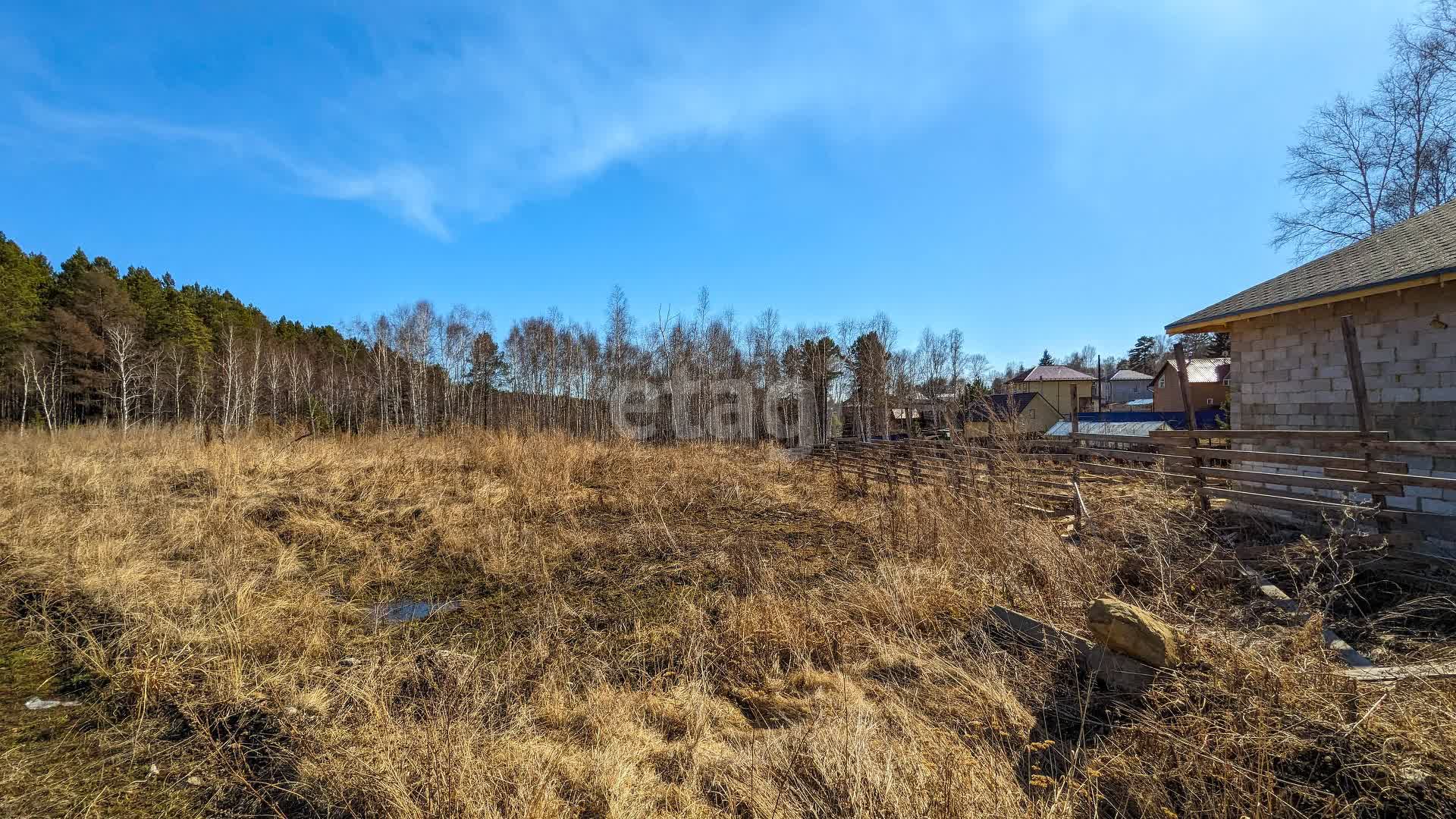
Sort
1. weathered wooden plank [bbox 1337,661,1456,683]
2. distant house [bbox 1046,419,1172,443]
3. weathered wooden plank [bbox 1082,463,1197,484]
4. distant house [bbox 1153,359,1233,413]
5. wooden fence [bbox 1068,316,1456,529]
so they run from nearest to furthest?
weathered wooden plank [bbox 1337,661,1456,683] < wooden fence [bbox 1068,316,1456,529] < weathered wooden plank [bbox 1082,463,1197,484] < distant house [bbox 1046,419,1172,443] < distant house [bbox 1153,359,1233,413]

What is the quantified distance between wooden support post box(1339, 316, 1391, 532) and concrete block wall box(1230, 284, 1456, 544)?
1.16 ft

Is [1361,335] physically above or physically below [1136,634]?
above

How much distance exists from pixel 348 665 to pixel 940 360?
3752 cm

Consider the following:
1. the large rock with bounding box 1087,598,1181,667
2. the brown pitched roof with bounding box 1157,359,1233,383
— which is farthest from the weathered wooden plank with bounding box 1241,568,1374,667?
the brown pitched roof with bounding box 1157,359,1233,383

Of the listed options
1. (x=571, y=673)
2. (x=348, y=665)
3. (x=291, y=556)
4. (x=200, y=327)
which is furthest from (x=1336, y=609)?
(x=200, y=327)

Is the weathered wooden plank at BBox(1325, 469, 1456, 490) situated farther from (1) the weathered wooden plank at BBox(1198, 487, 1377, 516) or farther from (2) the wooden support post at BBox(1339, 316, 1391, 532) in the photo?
(1) the weathered wooden plank at BBox(1198, 487, 1377, 516)

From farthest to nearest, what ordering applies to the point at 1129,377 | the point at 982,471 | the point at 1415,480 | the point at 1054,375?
the point at 1129,377 → the point at 1054,375 → the point at 982,471 → the point at 1415,480

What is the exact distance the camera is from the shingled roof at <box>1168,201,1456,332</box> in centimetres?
627

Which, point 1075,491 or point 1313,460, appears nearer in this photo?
point 1313,460

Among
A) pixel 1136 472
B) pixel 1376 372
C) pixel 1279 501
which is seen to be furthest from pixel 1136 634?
pixel 1376 372

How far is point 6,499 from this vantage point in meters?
7.45

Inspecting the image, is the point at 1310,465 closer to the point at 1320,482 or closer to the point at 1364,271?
the point at 1320,482

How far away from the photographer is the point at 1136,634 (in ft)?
9.24

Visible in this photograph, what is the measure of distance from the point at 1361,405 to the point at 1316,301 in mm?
2075
